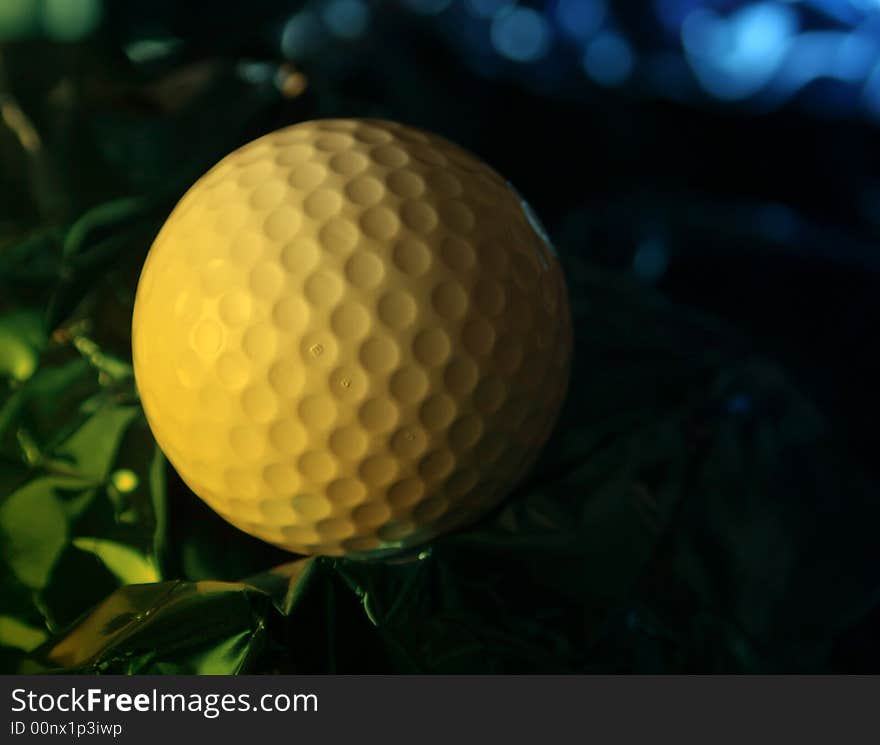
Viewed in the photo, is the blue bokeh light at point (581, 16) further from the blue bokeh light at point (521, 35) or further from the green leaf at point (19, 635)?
the green leaf at point (19, 635)

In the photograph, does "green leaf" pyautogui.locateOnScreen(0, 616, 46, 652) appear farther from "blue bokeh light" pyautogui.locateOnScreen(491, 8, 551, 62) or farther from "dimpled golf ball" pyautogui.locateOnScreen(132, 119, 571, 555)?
"blue bokeh light" pyautogui.locateOnScreen(491, 8, 551, 62)

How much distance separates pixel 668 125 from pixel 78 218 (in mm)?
627

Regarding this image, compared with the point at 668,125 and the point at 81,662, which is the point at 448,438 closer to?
the point at 81,662

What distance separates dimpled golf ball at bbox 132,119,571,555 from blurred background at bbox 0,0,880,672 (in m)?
0.10

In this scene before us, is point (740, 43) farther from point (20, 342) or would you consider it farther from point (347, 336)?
point (20, 342)

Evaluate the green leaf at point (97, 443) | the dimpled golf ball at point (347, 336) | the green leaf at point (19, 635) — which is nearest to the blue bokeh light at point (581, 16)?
the dimpled golf ball at point (347, 336)

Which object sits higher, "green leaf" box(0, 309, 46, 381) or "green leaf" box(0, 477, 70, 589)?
"green leaf" box(0, 309, 46, 381)

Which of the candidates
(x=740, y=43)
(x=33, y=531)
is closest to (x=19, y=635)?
(x=33, y=531)

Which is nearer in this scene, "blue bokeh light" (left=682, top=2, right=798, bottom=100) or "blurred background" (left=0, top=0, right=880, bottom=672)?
"blurred background" (left=0, top=0, right=880, bottom=672)

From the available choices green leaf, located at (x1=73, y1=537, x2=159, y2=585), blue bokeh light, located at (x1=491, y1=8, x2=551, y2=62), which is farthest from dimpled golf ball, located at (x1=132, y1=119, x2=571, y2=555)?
blue bokeh light, located at (x1=491, y1=8, x2=551, y2=62)

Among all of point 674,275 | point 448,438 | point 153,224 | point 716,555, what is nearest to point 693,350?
point 674,275

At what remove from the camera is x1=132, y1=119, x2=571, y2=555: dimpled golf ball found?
570 mm

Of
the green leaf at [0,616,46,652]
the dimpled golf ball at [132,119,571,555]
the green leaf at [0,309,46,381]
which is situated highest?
the dimpled golf ball at [132,119,571,555]

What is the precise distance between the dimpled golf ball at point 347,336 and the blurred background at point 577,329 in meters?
0.10
